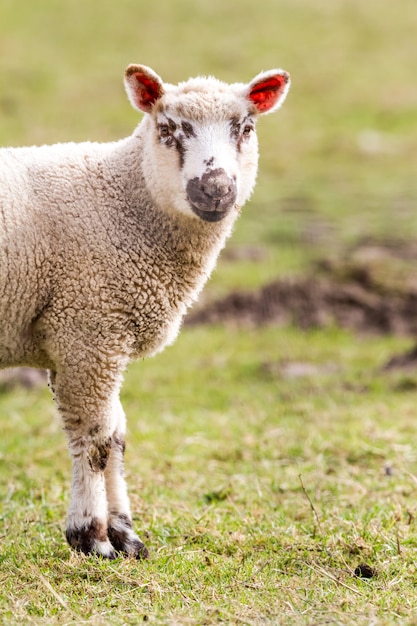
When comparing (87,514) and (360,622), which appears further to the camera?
(87,514)

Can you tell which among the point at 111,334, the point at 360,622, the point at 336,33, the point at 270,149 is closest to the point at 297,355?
the point at 111,334

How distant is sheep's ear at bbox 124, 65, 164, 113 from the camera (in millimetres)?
4883

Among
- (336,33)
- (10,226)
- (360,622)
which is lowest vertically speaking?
(360,622)

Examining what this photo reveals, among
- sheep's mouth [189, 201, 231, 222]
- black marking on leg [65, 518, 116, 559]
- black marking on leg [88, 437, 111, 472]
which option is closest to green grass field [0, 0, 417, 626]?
black marking on leg [65, 518, 116, 559]

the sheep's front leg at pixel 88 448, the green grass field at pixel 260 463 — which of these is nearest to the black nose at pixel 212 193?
the sheep's front leg at pixel 88 448

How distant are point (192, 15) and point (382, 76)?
7227 millimetres

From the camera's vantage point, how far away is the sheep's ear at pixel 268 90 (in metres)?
5.04

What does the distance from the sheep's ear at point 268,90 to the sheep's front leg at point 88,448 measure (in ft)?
5.48

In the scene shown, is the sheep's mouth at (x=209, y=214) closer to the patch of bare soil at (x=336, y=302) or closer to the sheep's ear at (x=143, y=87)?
the sheep's ear at (x=143, y=87)

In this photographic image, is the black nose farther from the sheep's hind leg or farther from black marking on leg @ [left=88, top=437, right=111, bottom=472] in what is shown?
black marking on leg @ [left=88, top=437, right=111, bottom=472]

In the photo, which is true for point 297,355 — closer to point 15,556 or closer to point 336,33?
point 15,556

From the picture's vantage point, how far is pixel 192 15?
30766 mm

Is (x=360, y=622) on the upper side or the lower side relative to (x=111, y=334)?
lower

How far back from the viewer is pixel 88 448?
4828 millimetres
